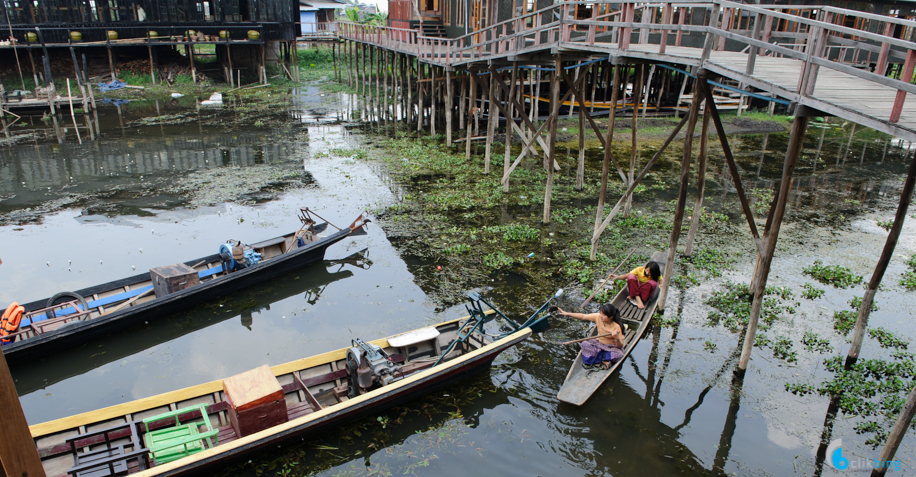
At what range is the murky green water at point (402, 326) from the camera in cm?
667

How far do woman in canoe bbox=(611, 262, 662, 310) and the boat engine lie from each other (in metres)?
4.53

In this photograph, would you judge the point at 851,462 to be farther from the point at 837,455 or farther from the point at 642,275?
the point at 642,275

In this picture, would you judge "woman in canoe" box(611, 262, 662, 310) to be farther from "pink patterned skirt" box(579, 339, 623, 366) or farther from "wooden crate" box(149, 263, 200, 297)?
"wooden crate" box(149, 263, 200, 297)

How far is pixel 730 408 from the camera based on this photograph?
7.30 meters

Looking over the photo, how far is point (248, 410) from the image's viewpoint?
20.1 feet

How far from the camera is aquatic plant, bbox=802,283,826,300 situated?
1002cm

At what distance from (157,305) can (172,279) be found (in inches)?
20.5

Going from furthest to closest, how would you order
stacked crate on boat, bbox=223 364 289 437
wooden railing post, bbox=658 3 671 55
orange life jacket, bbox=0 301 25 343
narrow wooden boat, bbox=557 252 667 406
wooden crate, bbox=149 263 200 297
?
wooden crate, bbox=149 263 200 297 → wooden railing post, bbox=658 3 671 55 → orange life jacket, bbox=0 301 25 343 → narrow wooden boat, bbox=557 252 667 406 → stacked crate on boat, bbox=223 364 289 437

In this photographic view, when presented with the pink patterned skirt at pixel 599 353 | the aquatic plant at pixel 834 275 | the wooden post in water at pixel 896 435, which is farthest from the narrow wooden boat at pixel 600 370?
the aquatic plant at pixel 834 275

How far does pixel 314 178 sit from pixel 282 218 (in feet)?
12.3

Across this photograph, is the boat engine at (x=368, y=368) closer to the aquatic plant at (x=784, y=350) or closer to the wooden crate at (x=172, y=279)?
the wooden crate at (x=172, y=279)

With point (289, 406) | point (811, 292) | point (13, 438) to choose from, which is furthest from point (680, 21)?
point (13, 438)

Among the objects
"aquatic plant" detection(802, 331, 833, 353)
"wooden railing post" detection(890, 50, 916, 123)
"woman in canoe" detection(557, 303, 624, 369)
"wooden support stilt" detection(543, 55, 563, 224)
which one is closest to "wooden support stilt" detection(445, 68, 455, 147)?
"wooden support stilt" detection(543, 55, 563, 224)

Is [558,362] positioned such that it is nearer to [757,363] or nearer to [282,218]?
[757,363]
